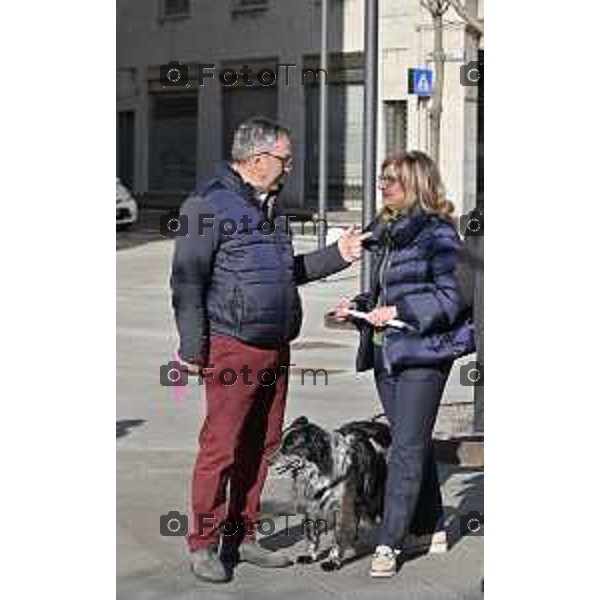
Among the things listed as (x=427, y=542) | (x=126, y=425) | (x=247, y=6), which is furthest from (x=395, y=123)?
(x=427, y=542)

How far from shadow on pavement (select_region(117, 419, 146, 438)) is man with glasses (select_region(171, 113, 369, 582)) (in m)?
3.83

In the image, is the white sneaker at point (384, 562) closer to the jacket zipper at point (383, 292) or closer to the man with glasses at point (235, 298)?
the man with glasses at point (235, 298)

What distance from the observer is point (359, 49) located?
37.4 m

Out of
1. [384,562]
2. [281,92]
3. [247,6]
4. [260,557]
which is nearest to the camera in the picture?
[384,562]

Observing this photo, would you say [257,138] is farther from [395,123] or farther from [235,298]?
[395,123]

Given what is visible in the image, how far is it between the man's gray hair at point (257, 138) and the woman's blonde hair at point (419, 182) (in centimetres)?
47

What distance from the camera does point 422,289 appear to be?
6.19 m

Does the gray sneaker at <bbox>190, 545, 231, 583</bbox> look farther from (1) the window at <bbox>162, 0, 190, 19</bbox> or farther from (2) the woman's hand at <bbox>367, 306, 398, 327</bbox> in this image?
(1) the window at <bbox>162, 0, 190, 19</bbox>

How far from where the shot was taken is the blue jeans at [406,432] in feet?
20.5

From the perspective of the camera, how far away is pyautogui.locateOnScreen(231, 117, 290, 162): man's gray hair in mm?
6105

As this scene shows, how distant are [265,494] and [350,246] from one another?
7.22 ft

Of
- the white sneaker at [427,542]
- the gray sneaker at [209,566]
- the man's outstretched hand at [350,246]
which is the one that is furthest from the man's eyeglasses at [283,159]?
the white sneaker at [427,542]
